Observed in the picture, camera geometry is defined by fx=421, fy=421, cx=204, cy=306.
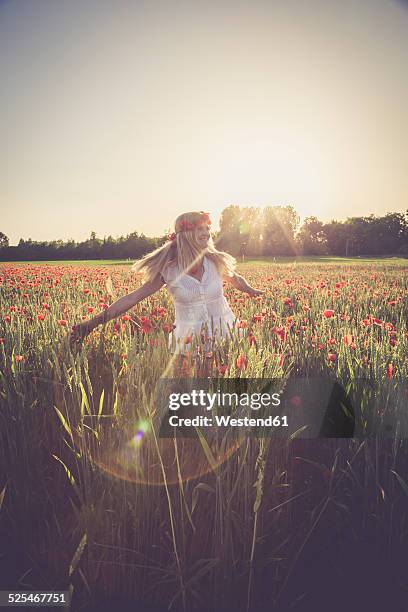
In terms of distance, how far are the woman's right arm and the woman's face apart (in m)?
0.50

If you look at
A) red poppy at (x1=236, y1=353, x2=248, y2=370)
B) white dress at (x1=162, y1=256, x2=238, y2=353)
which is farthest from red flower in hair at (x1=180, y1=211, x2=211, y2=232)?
red poppy at (x1=236, y1=353, x2=248, y2=370)

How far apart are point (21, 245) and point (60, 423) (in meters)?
43.6

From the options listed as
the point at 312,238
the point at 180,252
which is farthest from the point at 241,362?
the point at 312,238

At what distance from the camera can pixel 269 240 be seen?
210ft

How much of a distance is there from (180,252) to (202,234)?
0.26 m

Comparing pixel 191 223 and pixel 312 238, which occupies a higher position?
pixel 312 238

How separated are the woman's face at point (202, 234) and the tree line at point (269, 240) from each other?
34182 mm

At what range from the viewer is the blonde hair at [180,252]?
3822 millimetres

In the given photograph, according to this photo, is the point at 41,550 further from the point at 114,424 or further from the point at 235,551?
the point at 235,551

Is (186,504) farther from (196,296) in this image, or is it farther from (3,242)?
(3,242)

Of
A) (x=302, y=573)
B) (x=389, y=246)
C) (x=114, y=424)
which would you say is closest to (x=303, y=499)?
(x=302, y=573)

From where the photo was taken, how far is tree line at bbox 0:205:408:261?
1811 inches

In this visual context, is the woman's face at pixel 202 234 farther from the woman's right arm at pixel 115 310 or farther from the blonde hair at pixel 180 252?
the woman's right arm at pixel 115 310

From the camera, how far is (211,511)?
5.23ft
